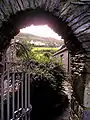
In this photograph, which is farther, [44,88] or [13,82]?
[44,88]

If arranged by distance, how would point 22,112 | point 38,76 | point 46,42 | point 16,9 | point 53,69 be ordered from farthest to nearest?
1. point 46,42
2. point 53,69
3. point 38,76
4. point 22,112
5. point 16,9

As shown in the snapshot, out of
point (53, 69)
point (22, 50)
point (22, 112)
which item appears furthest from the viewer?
Result: point (53, 69)

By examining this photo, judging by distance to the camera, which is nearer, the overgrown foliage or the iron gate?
the iron gate

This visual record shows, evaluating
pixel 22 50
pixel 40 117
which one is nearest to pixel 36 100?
pixel 40 117

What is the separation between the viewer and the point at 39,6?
10.0 feet

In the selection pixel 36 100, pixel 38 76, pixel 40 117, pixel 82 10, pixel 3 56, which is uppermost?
pixel 82 10

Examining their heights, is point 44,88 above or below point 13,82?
below

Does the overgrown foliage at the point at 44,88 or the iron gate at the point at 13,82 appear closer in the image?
the iron gate at the point at 13,82

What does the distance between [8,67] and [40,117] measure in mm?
4144

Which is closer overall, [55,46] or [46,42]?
[46,42]

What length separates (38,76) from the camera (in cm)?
730

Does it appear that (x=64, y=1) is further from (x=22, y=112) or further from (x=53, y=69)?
(x=53, y=69)

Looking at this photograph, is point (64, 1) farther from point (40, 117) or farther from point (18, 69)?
point (40, 117)

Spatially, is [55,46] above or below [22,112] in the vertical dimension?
above
